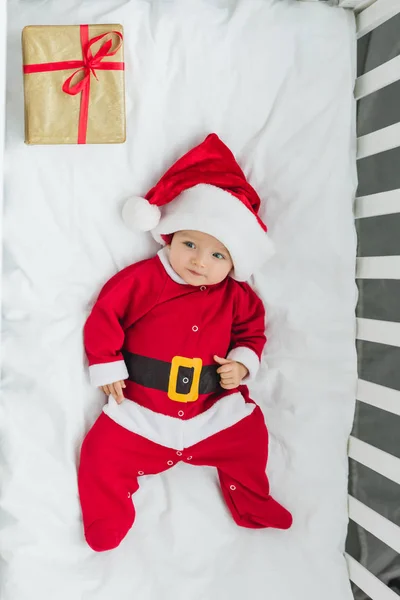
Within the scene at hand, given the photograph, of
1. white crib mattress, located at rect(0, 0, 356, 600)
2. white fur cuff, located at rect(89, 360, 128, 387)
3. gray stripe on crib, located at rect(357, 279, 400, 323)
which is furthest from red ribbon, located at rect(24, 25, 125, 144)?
gray stripe on crib, located at rect(357, 279, 400, 323)

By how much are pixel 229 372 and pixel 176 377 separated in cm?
12

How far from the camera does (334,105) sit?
1312mm

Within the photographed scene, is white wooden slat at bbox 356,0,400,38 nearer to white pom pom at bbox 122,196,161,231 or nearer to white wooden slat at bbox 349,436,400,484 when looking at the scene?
white pom pom at bbox 122,196,161,231

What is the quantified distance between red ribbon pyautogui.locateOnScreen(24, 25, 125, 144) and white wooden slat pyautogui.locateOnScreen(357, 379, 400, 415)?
801 millimetres

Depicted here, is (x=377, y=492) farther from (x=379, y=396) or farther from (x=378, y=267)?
(x=378, y=267)

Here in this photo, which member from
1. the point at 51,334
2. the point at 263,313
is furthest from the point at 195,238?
the point at 51,334

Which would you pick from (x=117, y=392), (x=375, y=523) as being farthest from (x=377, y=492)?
(x=117, y=392)

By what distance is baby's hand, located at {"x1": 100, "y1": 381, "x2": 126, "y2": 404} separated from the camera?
1249mm

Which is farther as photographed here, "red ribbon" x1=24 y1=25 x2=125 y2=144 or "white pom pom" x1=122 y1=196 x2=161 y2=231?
"white pom pom" x1=122 y1=196 x2=161 y2=231

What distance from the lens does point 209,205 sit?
1.20 metres

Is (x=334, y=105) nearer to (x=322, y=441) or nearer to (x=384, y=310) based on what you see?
(x=384, y=310)

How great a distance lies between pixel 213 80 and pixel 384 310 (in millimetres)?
631

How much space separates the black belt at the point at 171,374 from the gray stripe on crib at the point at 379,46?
29.8 inches

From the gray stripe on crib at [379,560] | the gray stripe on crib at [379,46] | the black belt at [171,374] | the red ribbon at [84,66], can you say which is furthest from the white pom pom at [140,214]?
the gray stripe on crib at [379,560]
